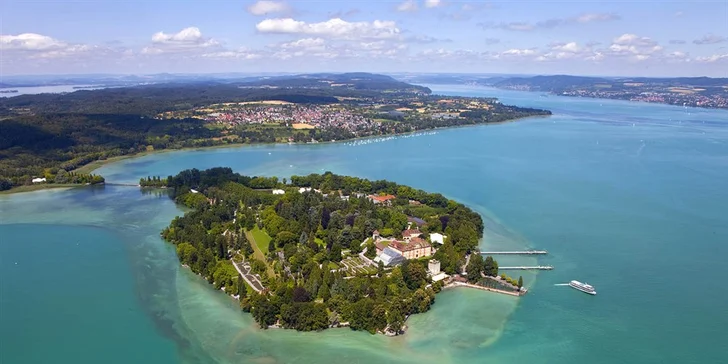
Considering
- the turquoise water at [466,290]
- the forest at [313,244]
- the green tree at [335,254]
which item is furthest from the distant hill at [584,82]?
the green tree at [335,254]

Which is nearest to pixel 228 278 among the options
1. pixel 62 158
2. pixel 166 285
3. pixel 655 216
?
pixel 166 285

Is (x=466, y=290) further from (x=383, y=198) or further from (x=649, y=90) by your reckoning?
(x=649, y=90)

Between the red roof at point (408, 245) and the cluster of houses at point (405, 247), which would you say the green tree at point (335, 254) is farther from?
the red roof at point (408, 245)

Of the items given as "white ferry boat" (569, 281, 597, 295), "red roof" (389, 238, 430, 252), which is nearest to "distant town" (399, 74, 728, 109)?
"white ferry boat" (569, 281, 597, 295)

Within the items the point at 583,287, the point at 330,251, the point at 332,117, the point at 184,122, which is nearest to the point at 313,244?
the point at 330,251

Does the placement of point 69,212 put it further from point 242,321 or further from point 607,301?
point 607,301

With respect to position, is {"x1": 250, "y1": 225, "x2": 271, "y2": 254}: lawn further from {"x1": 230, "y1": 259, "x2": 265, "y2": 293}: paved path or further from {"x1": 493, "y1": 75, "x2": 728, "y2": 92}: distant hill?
{"x1": 493, "y1": 75, "x2": 728, "y2": 92}: distant hill
